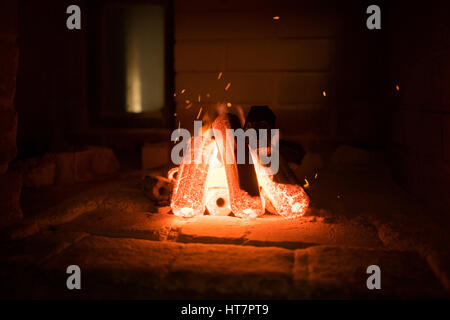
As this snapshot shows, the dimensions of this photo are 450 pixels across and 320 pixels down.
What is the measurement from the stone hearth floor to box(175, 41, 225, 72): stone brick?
220 centimetres

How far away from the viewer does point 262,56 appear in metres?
4.83

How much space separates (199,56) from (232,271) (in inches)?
133

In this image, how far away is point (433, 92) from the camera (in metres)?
3.12

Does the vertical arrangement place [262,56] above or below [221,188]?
above

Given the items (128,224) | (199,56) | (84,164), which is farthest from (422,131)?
(84,164)

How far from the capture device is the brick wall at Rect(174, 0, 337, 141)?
4.73 m

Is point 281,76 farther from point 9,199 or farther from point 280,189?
point 9,199

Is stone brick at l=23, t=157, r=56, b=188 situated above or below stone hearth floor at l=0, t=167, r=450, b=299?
above

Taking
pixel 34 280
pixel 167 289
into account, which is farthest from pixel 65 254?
pixel 167 289

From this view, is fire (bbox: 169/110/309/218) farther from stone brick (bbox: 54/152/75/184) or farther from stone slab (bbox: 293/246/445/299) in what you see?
stone brick (bbox: 54/152/75/184)

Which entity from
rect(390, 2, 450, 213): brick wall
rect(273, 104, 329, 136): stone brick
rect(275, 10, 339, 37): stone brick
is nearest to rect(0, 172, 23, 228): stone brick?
rect(390, 2, 450, 213): brick wall

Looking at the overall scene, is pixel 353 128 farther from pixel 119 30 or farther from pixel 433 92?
pixel 119 30

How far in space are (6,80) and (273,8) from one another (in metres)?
2.97

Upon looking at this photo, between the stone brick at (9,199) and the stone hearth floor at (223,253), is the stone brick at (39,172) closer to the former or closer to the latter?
the stone hearth floor at (223,253)
